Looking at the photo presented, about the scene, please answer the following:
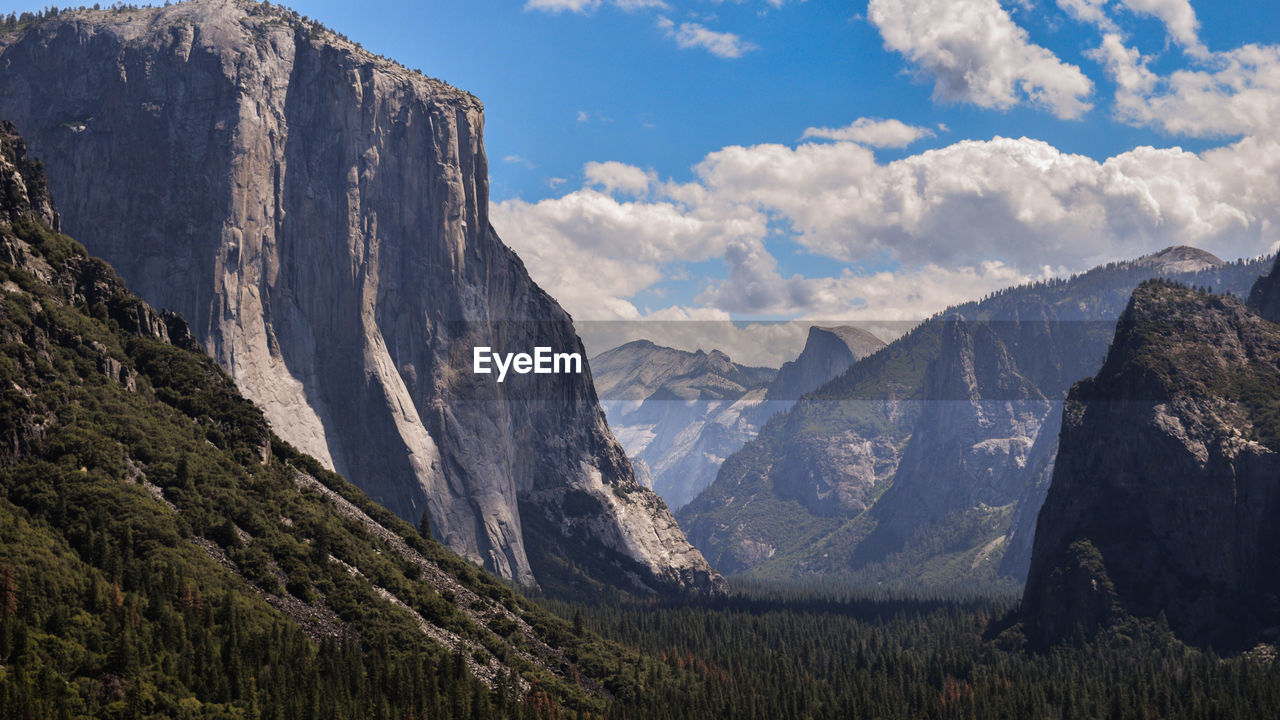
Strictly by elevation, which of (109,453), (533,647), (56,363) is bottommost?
(533,647)

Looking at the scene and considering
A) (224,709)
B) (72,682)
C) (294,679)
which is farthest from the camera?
(294,679)

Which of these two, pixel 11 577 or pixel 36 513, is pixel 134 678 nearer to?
pixel 11 577

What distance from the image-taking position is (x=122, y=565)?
137 metres

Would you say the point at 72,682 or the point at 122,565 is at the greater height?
the point at 122,565

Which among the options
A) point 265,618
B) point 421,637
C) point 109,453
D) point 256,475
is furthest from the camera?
point 256,475

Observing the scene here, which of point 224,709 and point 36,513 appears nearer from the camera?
point 224,709

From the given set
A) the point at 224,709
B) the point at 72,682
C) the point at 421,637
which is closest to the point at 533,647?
the point at 421,637

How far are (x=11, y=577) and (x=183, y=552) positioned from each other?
28681mm

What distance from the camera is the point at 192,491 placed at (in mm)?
164875

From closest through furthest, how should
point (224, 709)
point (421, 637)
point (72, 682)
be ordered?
Result: point (72, 682) < point (224, 709) < point (421, 637)

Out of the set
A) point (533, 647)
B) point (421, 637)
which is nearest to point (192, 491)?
point (421, 637)

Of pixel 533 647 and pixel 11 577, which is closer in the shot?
pixel 11 577

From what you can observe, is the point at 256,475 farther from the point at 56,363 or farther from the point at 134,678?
the point at 134,678

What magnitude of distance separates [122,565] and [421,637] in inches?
1724
